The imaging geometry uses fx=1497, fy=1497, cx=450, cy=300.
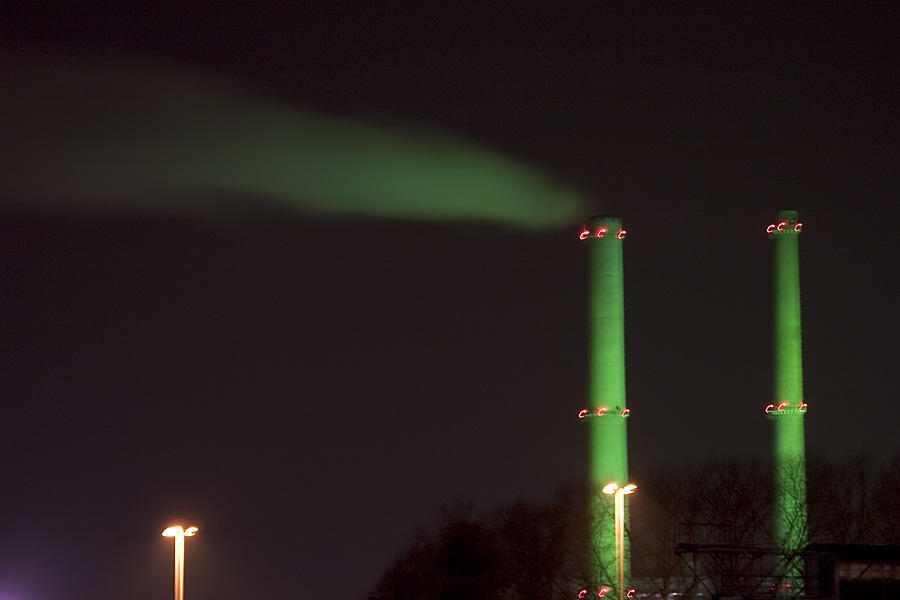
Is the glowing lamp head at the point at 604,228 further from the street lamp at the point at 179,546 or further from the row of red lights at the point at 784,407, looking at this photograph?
the street lamp at the point at 179,546

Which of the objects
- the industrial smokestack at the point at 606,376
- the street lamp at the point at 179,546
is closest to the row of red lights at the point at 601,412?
the industrial smokestack at the point at 606,376

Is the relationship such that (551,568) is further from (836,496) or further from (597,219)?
(597,219)

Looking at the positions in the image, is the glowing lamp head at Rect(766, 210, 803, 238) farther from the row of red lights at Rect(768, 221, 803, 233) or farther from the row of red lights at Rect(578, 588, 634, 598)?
the row of red lights at Rect(578, 588, 634, 598)

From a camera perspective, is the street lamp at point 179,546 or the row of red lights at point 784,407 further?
the row of red lights at point 784,407

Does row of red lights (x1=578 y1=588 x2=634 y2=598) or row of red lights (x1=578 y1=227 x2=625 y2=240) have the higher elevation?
row of red lights (x1=578 y1=227 x2=625 y2=240)

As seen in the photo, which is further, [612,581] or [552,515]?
[552,515]

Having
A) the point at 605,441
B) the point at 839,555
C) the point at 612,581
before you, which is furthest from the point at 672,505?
the point at 839,555

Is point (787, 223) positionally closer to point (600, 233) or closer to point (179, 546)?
point (600, 233)

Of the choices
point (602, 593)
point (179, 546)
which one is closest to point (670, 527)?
point (602, 593)

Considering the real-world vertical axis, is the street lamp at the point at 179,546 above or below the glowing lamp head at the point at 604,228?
below

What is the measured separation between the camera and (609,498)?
279 ft

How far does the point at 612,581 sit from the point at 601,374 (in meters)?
15.3

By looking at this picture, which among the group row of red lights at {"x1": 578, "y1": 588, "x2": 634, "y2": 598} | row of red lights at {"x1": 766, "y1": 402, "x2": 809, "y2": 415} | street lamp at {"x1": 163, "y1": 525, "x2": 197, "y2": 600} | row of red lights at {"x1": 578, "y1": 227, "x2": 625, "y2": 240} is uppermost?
row of red lights at {"x1": 578, "y1": 227, "x2": 625, "y2": 240}

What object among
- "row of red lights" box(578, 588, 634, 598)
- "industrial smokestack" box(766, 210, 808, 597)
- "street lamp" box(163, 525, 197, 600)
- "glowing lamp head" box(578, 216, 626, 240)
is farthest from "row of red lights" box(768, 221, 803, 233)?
"street lamp" box(163, 525, 197, 600)
